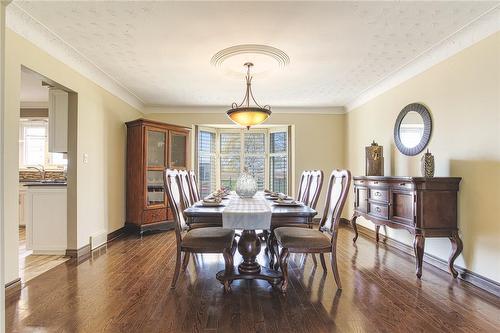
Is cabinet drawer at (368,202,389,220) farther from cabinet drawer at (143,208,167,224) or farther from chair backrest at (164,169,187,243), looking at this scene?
cabinet drawer at (143,208,167,224)

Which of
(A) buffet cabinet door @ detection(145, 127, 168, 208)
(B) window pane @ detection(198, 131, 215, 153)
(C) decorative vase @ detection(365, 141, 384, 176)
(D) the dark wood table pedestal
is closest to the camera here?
(D) the dark wood table pedestal

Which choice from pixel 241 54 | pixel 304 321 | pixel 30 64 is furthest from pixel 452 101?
pixel 30 64

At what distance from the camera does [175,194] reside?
2.80m

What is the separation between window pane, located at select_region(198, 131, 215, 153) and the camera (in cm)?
636

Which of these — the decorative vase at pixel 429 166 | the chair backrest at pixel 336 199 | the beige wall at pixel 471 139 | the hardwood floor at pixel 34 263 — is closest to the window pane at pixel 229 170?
the hardwood floor at pixel 34 263

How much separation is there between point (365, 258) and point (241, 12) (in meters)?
2.94

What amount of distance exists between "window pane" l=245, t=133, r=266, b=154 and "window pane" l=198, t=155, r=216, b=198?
0.82 m

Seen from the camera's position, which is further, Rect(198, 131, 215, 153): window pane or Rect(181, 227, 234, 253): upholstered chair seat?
Rect(198, 131, 215, 153): window pane

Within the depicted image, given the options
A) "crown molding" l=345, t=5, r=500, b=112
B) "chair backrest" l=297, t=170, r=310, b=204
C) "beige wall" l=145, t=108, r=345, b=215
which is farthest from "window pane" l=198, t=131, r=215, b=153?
"crown molding" l=345, t=5, r=500, b=112

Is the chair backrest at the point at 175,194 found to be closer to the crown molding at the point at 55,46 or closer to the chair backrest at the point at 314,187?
the chair backrest at the point at 314,187

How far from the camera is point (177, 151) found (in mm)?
5512

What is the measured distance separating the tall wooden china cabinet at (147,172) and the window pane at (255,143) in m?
1.85

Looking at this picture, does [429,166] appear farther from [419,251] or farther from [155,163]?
[155,163]

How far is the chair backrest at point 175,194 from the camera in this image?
258 centimetres
